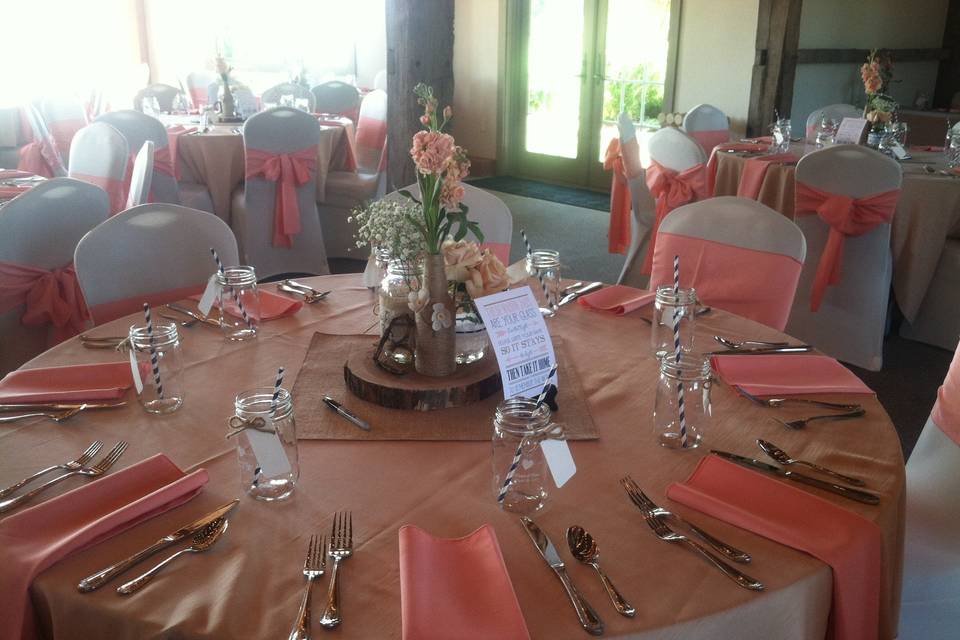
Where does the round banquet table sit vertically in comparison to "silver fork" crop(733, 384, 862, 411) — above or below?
below

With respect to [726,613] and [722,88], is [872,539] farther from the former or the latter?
[722,88]

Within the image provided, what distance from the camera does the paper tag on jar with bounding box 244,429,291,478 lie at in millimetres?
1180

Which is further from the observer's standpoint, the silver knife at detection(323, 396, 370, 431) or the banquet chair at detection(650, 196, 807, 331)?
the banquet chair at detection(650, 196, 807, 331)

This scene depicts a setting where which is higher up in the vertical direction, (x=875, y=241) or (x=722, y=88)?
(x=722, y=88)

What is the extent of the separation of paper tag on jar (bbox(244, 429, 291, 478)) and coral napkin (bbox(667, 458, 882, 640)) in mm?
564

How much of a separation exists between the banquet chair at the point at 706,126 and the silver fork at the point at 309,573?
15.4 ft

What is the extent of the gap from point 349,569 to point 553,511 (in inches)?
11.8


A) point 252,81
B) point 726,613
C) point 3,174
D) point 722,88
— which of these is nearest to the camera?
point 726,613

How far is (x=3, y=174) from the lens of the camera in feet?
11.1

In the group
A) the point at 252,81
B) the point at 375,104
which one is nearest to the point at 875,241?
the point at 375,104

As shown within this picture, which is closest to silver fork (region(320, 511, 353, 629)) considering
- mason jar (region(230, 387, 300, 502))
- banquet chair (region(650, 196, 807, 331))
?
mason jar (region(230, 387, 300, 502))

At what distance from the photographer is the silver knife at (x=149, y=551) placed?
998mm

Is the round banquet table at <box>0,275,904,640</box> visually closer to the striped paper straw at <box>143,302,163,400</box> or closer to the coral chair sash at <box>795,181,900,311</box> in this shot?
the striped paper straw at <box>143,302,163,400</box>

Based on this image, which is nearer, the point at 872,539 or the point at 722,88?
the point at 872,539
